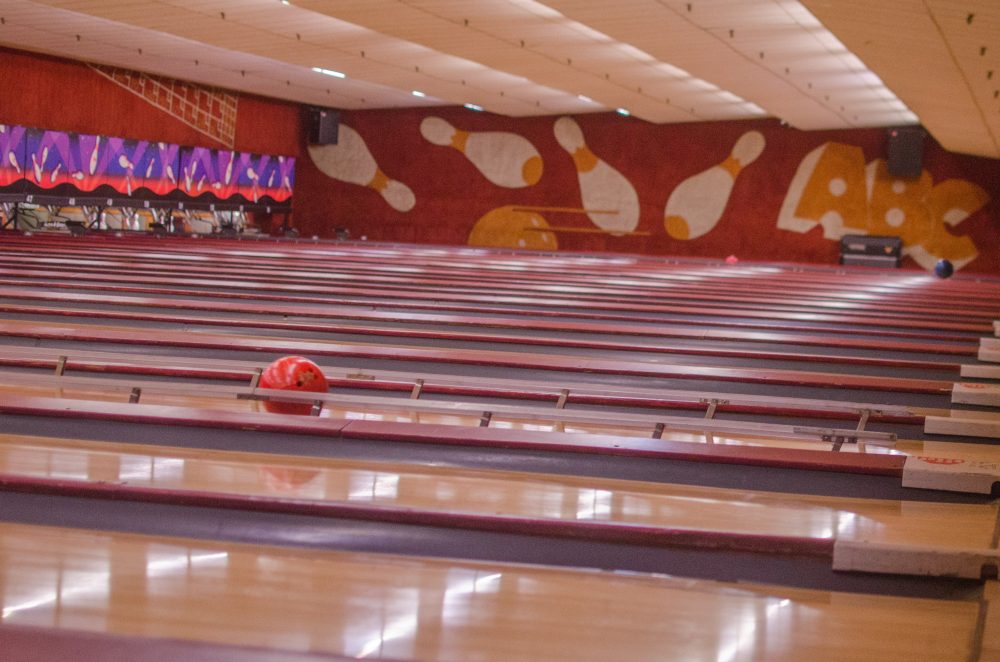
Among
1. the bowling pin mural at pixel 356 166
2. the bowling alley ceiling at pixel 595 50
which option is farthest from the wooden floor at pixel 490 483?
the bowling pin mural at pixel 356 166

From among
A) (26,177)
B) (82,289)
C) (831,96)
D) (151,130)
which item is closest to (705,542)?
(82,289)

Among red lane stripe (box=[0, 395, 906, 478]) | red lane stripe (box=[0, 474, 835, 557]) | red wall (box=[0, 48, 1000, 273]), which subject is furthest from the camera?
red wall (box=[0, 48, 1000, 273])

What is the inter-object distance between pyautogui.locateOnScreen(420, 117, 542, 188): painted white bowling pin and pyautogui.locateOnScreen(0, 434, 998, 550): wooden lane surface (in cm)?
1551

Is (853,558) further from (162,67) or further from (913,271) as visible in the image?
(913,271)

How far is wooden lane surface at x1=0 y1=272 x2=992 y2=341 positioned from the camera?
601 centimetres

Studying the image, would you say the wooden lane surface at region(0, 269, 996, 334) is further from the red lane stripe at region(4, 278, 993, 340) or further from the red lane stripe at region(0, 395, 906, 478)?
the red lane stripe at region(0, 395, 906, 478)

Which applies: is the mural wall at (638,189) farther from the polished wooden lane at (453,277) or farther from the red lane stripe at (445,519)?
the red lane stripe at (445,519)

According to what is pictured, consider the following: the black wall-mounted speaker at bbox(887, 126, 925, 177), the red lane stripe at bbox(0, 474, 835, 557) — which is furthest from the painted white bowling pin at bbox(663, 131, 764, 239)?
the red lane stripe at bbox(0, 474, 835, 557)

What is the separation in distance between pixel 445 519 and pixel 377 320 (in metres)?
3.54

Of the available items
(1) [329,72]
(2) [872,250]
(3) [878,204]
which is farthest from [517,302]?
(3) [878,204]

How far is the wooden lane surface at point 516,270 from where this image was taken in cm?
906

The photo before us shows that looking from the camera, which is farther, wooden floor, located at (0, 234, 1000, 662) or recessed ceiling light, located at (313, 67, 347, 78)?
recessed ceiling light, located at (313, 67, 347, 78)

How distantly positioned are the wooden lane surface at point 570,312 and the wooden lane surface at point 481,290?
24cm

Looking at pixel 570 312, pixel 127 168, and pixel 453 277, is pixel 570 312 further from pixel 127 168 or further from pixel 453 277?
pixel 127 168
